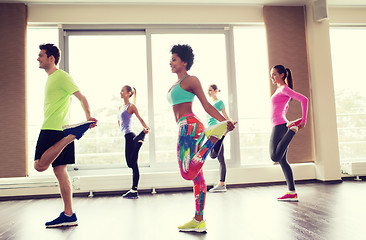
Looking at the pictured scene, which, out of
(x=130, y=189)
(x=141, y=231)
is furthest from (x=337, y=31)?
(x=141, y=231)

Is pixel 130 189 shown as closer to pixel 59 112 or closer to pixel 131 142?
pixel 131 142

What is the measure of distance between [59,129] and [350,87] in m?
4.90

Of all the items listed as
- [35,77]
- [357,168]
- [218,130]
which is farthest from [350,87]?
[35,77]

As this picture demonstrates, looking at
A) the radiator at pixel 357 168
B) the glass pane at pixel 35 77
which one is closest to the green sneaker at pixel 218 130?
the glass pane at pixel 35 77

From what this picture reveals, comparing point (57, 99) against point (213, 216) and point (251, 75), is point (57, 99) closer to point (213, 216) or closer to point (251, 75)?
point (213, 216)

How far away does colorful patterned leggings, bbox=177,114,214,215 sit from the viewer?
186 cm

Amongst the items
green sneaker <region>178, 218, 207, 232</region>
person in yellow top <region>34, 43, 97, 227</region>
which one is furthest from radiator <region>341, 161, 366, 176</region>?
person in yellow top <region>34, 43, 97, 227</region>

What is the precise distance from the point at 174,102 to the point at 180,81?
156 mm

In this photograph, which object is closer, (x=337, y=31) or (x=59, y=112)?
(x=59, y=112)

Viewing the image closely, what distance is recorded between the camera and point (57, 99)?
2195 mm

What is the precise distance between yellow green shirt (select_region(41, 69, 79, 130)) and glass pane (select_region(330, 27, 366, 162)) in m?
4.39

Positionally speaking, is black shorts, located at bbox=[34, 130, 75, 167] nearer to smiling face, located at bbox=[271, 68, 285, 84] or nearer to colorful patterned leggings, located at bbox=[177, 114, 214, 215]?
colorful patterned leggings, located at bbox=[177, 114, 214, 215]

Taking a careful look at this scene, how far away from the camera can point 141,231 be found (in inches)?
79.9

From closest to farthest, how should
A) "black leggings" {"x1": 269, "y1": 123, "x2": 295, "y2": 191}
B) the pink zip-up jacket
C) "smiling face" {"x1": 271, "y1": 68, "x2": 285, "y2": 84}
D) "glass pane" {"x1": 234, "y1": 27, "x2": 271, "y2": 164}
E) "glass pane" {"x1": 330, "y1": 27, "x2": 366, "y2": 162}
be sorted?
"black leggings" {"x1": 269, "y1": 123, "x2": 295, "y2": 191} → the pink zip-up jacket → "smiling face" {"x1": 271, "y1": 68, "x2": 285, "y2": 84} → "glass pane" {"x1": 234, "y1": 27, "x2": 271, "y2": 164} → "glass pane" {"x1": 330, "y1": 27, "x2": 366, "y2": 162}
